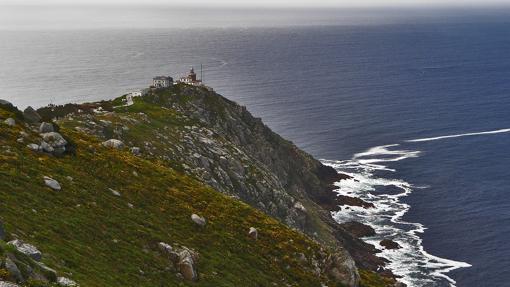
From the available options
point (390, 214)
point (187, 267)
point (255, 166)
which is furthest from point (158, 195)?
point (390, 214)

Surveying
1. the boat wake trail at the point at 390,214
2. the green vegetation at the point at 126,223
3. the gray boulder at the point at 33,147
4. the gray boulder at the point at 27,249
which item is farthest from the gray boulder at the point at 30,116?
the boat wake trail at the point at 390,214

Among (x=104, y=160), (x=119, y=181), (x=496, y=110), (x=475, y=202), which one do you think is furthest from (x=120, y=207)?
(x=496, y=110)

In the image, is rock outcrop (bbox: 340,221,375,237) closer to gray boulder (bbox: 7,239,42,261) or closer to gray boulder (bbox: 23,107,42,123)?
gray boulder (bbox: 23,107,42,123)

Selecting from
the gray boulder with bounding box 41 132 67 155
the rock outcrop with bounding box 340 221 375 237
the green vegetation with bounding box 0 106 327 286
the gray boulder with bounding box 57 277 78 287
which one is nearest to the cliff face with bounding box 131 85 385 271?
the rock outcrop with bounding box 340 221 375 237

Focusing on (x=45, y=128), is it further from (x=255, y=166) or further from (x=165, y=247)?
(x=255, y=166)

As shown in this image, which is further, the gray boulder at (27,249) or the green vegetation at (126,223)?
the green vegetation at (126,223)

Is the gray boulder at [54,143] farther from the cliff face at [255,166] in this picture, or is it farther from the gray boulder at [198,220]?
the cliff face at [255,166]
